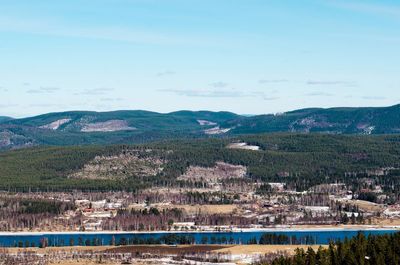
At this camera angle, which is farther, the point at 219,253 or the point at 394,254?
the point at 219,253

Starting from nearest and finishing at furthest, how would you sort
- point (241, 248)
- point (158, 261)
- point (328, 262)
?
1. point (328, 262)
2. point (158, 261)
3. point (241, 248)

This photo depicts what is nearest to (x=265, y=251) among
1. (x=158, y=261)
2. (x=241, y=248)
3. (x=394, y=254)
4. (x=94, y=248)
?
(x=241, y=248)

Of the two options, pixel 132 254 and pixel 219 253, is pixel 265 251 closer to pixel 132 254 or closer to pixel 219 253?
pixel 219 253

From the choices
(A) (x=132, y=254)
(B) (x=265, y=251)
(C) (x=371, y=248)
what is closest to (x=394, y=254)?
(C) (x=371, y=248)

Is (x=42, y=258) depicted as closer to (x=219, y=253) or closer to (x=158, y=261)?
(x=158, y=261)

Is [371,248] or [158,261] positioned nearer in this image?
[371,248]

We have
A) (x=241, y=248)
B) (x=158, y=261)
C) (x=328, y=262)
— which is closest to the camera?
(x=328, y=262)
